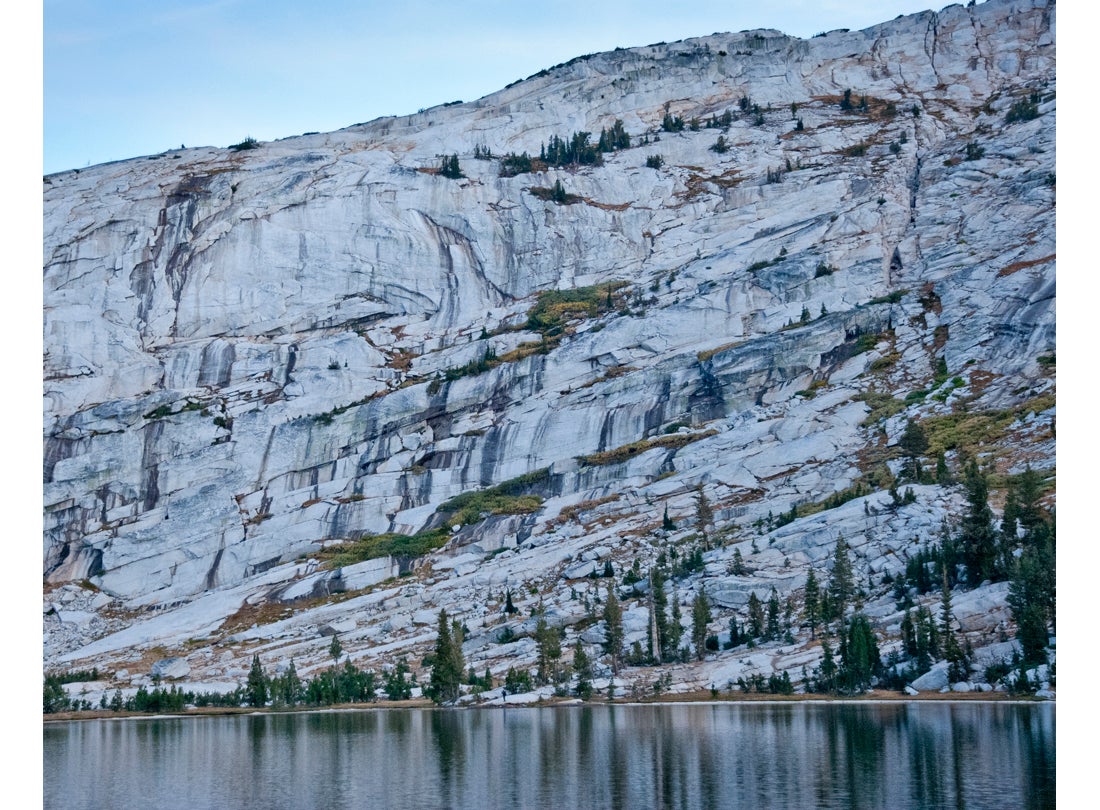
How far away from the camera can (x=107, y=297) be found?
109000 millimetres

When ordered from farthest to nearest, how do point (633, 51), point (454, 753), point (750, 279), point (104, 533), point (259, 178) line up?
point (633, 51) → point (259, 178) → point (750, 279) → point (104, 533) → point (454, 753)

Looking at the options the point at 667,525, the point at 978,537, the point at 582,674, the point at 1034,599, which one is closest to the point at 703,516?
the point at 667,525

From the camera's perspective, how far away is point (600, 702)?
54.4 metres

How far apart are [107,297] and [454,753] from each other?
266 ft

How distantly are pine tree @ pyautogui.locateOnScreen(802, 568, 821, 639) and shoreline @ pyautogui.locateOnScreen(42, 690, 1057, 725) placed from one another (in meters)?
5.59

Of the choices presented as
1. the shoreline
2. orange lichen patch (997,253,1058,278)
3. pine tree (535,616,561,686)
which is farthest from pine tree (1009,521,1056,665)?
orange lichen patch (997,253,1058,278)

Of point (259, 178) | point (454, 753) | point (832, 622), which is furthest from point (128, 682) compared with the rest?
point (259, 178)

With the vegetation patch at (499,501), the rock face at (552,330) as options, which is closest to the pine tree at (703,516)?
the rock face at (552,330)

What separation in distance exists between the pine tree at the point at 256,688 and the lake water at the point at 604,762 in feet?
30.1

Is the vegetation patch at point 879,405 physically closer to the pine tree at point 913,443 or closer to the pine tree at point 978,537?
the pine tree at point 913,443

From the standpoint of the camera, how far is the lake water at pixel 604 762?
30828mm

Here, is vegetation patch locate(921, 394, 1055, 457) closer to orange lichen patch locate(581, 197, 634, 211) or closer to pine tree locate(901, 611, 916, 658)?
pine tree locate(901, 611, 916, 658)

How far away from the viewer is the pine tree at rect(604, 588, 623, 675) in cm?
5719
